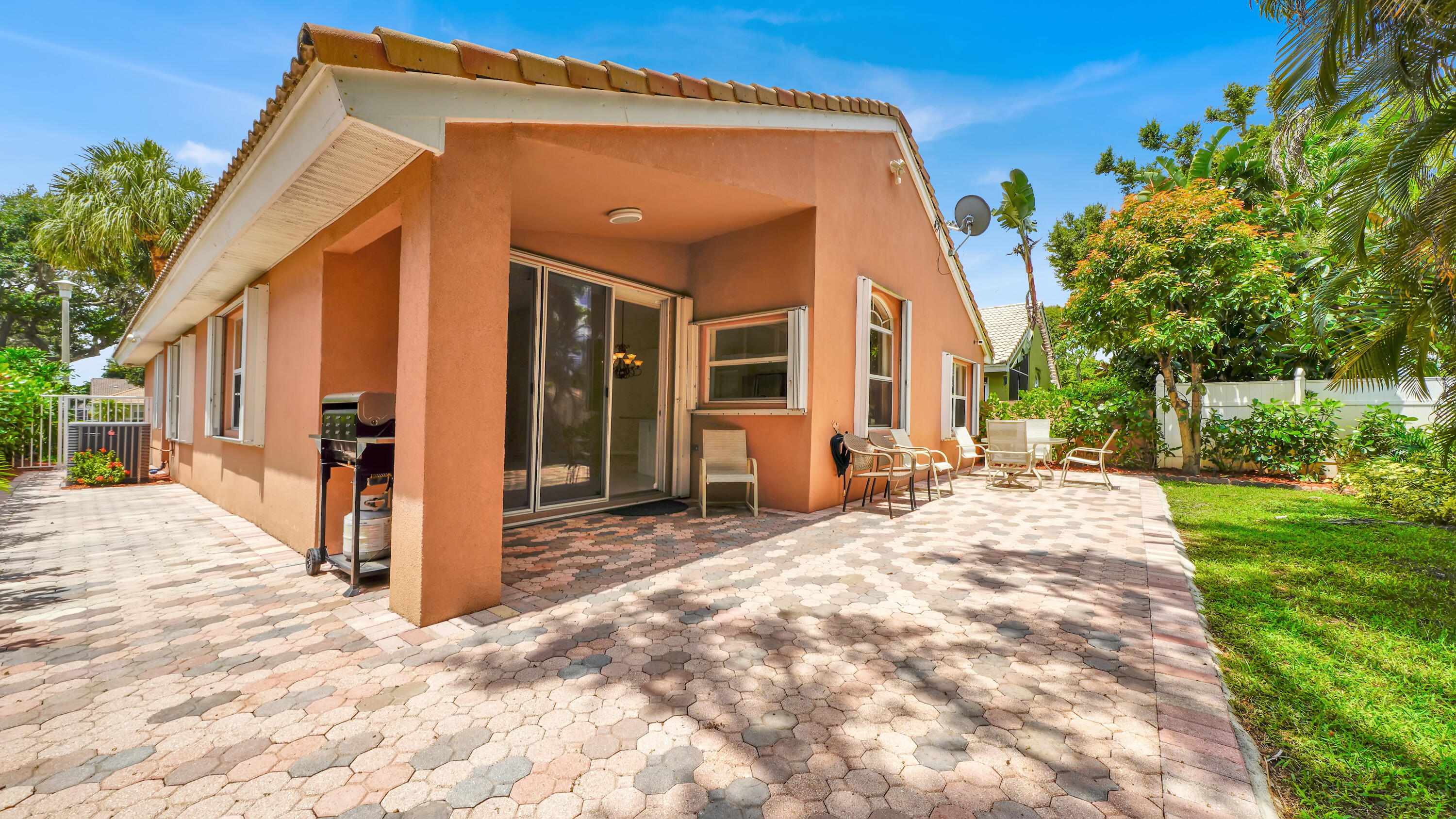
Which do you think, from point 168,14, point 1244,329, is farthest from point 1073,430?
point 168,14

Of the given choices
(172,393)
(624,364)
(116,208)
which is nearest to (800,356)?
(624,364)

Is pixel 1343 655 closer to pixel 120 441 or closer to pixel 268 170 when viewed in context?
pixel 268 170

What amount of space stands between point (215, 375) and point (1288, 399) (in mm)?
17151

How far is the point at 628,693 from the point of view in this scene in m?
2.34

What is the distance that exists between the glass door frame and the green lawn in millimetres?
5372

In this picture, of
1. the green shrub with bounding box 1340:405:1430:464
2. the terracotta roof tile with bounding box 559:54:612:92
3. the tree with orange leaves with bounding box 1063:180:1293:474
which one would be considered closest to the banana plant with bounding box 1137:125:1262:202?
the tree with orange leaves with bounding box 1063:180:1293:474

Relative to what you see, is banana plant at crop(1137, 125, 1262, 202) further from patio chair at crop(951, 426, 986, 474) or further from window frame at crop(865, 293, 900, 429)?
window frame at crop(865, 293, 900, 429)

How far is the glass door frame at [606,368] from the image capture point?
18.5 ft

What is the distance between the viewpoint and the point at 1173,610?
3.36 meters

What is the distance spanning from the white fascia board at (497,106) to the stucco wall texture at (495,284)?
0.48 ft

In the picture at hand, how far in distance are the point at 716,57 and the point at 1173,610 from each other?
9.24 metres

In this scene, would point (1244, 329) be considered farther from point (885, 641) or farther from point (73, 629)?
point (73, 629)

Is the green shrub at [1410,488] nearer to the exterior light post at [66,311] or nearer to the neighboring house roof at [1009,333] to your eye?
the neighboring house roof at [1009,333]

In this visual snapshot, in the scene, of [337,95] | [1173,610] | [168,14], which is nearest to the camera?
[337,95]
